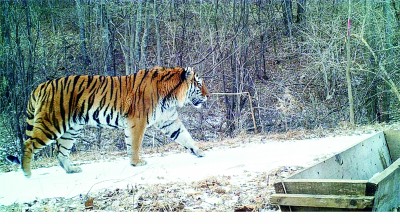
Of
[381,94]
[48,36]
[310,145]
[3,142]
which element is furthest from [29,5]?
[381,94]

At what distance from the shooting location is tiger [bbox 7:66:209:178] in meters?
3.02

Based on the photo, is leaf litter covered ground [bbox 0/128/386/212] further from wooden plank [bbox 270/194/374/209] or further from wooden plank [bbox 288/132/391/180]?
wooden plank [bbox 270/194/374/209]

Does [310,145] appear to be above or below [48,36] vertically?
below

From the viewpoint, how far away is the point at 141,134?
3.09 m

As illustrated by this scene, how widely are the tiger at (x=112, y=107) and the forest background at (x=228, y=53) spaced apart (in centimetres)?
7

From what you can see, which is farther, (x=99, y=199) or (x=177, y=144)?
(x=177, y=144)

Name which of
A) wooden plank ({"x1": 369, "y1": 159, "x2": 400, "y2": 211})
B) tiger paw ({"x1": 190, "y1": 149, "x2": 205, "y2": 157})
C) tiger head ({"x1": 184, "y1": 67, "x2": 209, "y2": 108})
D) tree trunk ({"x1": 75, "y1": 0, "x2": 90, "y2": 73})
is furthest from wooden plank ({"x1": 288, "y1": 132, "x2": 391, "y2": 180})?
tree trunk ({"x1": 75, "y1": 0, "x2": 90, "y2": 73})

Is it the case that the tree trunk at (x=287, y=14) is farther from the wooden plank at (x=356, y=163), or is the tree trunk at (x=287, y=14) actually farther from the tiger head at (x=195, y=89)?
the wooden plank at (x=356, y=163)

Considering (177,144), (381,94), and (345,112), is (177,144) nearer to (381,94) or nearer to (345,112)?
(345,112)

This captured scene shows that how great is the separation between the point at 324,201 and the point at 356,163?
93cm

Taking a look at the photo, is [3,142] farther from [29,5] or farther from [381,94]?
[381,94]

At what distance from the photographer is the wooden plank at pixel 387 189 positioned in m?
2.07

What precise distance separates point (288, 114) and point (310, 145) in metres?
0.27

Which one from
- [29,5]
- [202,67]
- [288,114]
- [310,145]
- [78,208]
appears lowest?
[78,208]
